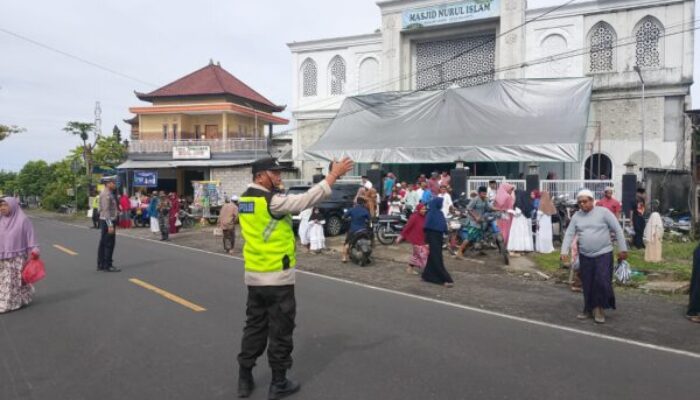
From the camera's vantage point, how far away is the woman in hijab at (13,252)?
7.33 metres

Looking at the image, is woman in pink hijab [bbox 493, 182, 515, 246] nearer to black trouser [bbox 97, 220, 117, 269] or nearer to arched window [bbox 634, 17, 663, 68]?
black trouser [bbox 97, 220, 117, 269]

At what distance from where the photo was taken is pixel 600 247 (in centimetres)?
691

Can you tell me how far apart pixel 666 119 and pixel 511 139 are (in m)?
7.09

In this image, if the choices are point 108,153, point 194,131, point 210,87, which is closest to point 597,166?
point 210,87

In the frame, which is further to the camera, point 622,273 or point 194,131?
point 194,131

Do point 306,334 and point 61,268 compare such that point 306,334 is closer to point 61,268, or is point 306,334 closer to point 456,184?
point 61,268

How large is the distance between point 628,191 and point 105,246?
1391 centimetres

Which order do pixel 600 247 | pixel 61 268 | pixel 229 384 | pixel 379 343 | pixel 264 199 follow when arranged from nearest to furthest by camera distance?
pixel 264 199, pixel 229 384, pixel 379 343, pixel 600 247, pixel 61 268

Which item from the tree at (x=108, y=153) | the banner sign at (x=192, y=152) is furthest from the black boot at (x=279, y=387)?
the tree at (x=108, y=153)

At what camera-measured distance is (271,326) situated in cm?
429

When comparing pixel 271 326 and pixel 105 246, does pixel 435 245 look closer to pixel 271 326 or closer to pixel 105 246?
pixel 271 326

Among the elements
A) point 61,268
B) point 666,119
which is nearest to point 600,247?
point 61,268

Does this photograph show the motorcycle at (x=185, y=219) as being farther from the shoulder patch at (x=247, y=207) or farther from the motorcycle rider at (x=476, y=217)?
the shoulder patch at (x=247, y=207)

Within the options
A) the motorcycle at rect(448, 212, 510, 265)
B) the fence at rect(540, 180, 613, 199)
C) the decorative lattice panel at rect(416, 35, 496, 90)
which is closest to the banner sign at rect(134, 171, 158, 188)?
the decorative lattice panel at rect(416, 35, 496, 90)
